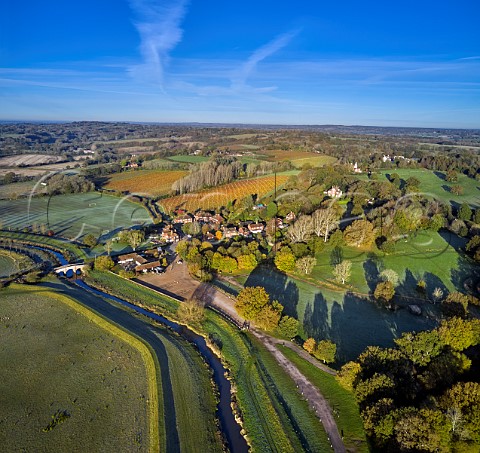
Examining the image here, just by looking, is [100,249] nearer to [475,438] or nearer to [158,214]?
[158,214]

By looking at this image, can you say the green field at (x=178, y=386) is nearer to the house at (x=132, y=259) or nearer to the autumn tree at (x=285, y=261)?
the house at (x=132, y=259)

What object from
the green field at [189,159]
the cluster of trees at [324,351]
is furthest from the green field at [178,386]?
the green field at [189,159]

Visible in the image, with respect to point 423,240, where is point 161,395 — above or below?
below

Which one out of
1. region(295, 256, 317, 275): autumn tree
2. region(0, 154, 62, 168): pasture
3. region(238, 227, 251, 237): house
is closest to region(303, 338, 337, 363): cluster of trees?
region(295, 256, 317, 275): autumn tree

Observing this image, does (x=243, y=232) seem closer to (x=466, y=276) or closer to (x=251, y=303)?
(x=251, y=303)

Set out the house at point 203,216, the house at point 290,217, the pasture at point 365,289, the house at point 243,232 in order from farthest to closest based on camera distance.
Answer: the house at point 203,216
the house at point 290,217
the house at point 243,232
the pasture at point 365,289

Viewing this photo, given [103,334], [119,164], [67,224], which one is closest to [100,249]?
[67,224]
